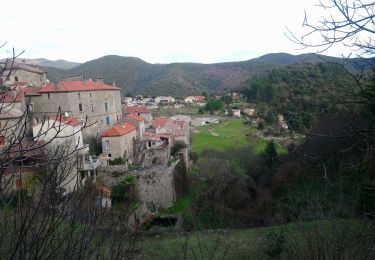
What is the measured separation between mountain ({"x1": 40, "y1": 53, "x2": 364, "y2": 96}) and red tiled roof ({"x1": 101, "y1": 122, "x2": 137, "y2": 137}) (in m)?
51.8

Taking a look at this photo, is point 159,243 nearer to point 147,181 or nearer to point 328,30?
point 147,181

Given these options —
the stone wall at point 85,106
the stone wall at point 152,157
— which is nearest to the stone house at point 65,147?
the stone wall at point 152,157

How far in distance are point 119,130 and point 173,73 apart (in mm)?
69148

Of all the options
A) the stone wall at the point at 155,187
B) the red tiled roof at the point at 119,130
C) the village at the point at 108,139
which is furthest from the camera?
the red tiled roof at the point at 119,130

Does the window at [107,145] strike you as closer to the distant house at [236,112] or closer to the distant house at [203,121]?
the distant house at [203,121]

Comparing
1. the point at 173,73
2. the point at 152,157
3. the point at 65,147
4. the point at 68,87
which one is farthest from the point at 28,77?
the point at 173,73

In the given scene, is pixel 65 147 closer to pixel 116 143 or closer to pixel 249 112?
pixel 116 143

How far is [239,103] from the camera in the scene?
5506cm

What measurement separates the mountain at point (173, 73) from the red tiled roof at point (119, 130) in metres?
51.8

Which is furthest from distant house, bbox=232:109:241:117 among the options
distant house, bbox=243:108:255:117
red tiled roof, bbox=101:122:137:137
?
red tiled roof, bbox=101:122:137:137

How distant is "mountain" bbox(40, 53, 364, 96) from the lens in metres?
80.0

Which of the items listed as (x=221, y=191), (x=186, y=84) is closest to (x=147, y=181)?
(x=221, y=191)

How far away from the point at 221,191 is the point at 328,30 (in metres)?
17.7

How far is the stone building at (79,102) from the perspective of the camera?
2288 cm
